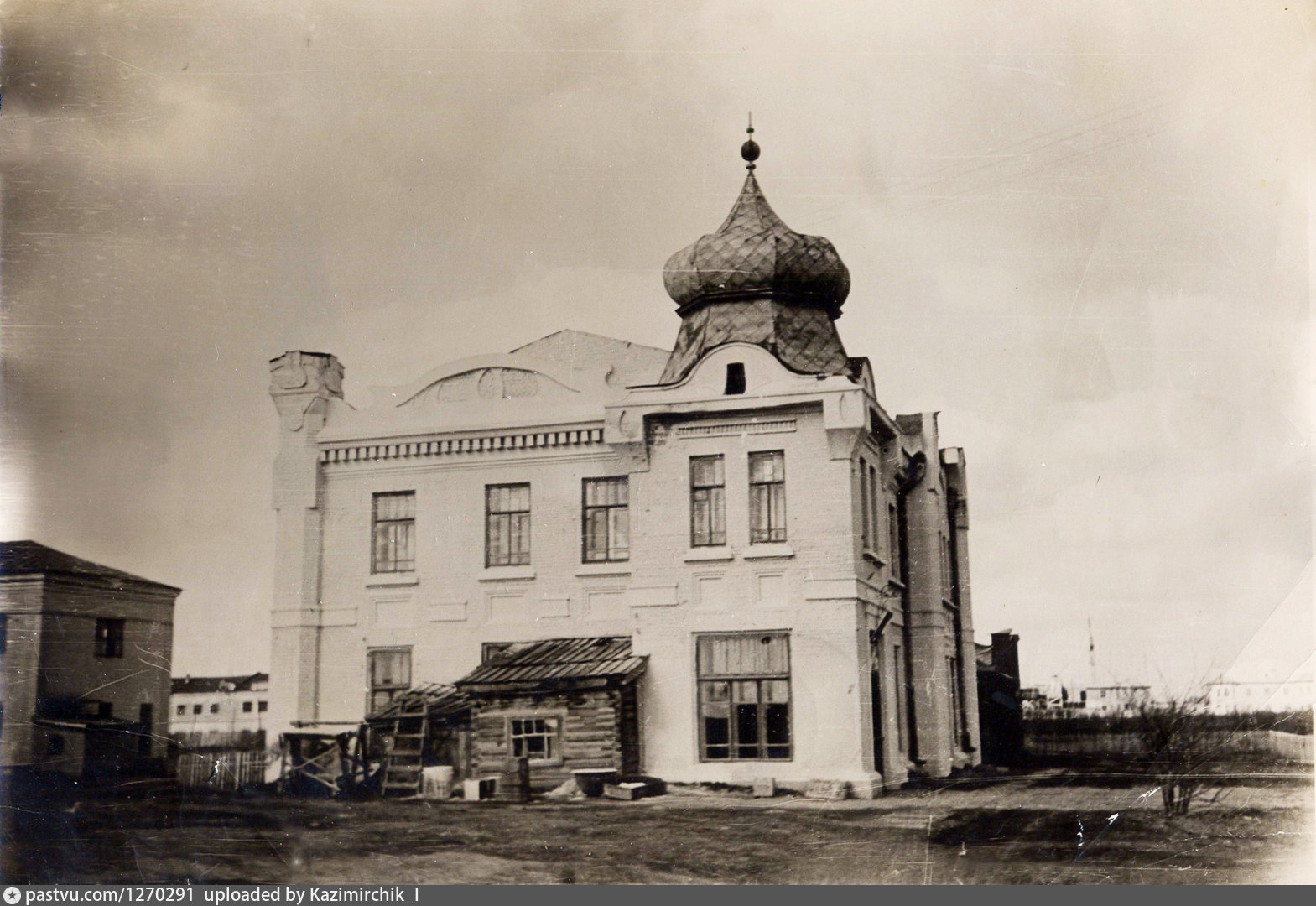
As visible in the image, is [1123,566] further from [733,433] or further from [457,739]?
[457,739]

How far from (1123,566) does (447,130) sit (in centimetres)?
571

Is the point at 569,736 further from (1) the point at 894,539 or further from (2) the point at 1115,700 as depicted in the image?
(2) the point at 1115,700

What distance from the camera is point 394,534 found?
904cm

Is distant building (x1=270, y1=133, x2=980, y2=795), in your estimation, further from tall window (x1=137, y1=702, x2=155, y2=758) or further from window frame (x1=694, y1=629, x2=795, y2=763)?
tall window (x1=137, y1=702, x2=155, y2=758)

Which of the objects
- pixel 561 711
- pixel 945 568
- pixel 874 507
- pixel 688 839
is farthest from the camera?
pixel 945 568

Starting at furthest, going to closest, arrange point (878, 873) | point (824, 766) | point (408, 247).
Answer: point (408, 247)
point (824, 766)
point (878, 873)

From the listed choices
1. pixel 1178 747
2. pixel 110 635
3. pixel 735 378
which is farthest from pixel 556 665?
pixel 1178 747

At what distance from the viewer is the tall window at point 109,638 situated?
864 cm

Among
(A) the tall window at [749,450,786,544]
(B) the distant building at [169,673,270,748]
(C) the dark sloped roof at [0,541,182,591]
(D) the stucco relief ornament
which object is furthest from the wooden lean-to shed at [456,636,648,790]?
(C) the dark sloped roof at [0,541,182,591]

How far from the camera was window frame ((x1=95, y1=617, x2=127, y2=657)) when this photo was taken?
28.3 feet

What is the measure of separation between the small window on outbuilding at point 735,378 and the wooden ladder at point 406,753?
3.25 meters

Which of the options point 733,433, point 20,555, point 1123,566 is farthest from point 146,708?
point 1123,566

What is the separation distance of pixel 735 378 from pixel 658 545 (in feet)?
4.42

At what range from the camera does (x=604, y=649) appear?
28.2ft
